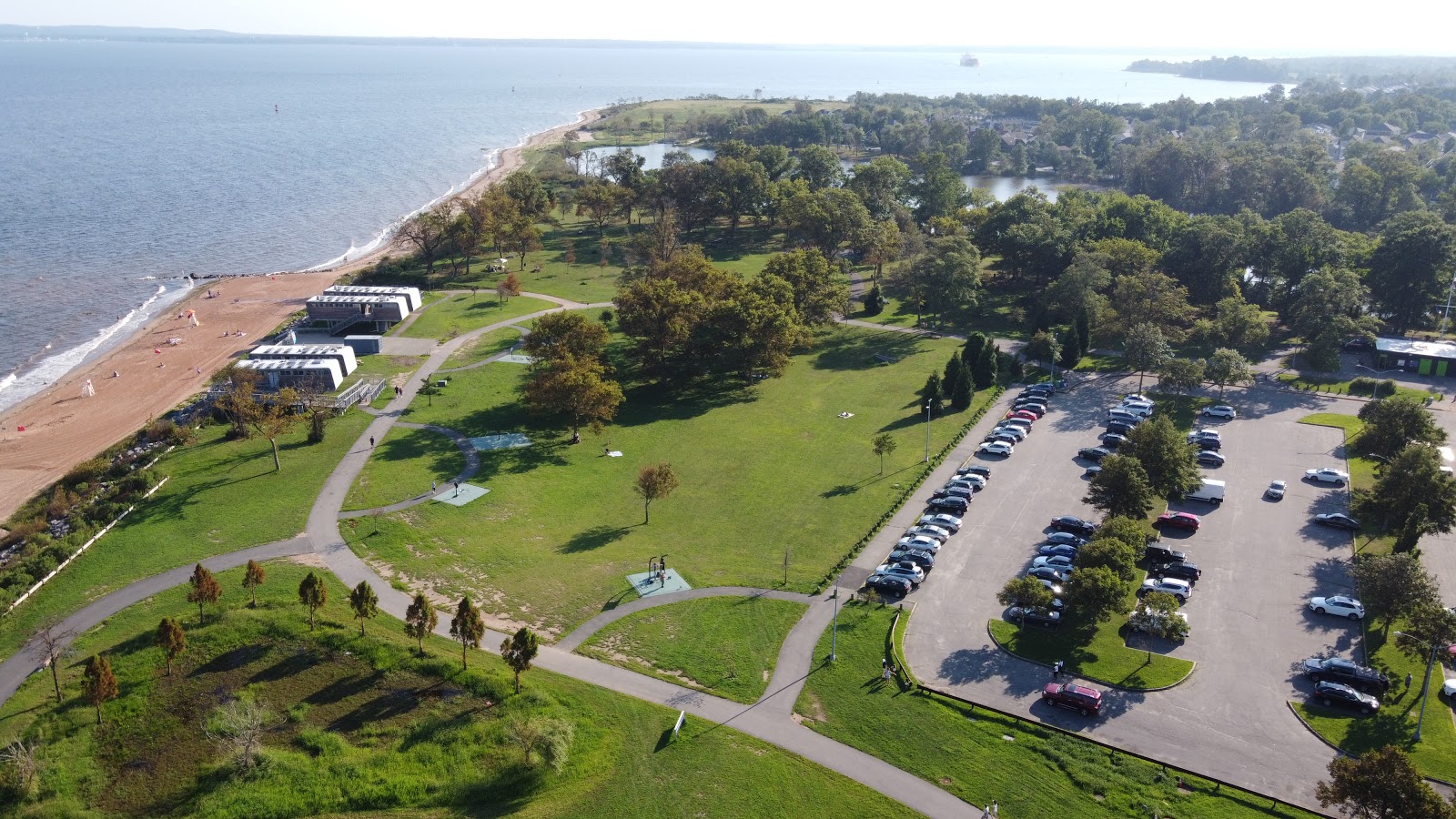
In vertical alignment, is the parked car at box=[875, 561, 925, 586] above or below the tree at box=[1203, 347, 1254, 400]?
below

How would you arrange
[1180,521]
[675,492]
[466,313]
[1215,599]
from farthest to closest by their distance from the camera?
[466,313] < [675,492] < [1180,521] < [1215,599]

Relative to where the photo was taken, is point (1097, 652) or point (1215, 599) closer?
point (1097, 652)

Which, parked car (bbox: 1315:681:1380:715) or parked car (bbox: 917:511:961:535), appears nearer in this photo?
parked car (bbox: 1315:681:1380:715)

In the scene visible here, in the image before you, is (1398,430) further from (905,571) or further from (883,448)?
(905,571)

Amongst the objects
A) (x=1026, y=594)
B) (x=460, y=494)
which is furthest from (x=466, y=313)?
(x=1026, y=594)

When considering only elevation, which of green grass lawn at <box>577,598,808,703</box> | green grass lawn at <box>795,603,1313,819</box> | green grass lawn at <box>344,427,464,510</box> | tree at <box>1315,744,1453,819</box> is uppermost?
tree at <box>1315,744,1453,819</box>

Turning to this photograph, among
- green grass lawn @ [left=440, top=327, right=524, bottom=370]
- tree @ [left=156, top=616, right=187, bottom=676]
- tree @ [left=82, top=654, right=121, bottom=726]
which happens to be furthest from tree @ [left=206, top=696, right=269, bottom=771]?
green grass lawn @ [left=440, top=327, right=524, bottom=370]

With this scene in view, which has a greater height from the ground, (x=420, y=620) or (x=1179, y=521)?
(x=420, y=620)

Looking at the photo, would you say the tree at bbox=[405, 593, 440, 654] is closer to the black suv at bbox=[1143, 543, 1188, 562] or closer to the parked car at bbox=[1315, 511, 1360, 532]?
the black suv at bbox=[1143, 543, 1188, 562]
